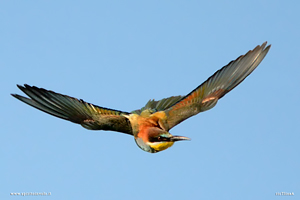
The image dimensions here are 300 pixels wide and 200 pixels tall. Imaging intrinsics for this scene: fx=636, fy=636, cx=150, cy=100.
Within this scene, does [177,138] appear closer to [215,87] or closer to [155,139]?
[155,139]

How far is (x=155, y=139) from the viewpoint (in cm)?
1664

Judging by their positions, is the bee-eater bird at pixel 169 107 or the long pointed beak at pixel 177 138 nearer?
the long pointed beak at pixel 177 138

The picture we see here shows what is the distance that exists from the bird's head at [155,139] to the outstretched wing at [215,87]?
3.29 ft

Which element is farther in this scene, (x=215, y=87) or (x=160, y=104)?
(x=160, y=104)

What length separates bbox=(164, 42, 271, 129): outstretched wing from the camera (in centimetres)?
1773

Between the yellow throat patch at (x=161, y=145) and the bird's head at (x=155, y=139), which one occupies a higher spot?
the bird's head at (x=155, y=139)


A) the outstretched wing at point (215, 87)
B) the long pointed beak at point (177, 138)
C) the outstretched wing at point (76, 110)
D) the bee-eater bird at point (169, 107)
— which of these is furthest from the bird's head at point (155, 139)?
the outstretched wing at point (215, 87)

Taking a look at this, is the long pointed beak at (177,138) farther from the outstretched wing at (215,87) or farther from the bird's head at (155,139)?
the outstretched wing at (215,87)

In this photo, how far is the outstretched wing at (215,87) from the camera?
1773 cm

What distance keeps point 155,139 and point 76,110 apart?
2904 millimetres

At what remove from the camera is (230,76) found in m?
17.9

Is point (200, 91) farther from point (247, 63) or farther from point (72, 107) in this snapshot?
point (72, 107)

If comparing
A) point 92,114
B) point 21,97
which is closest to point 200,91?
point 92,114

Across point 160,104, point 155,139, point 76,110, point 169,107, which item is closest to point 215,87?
point 169,107
